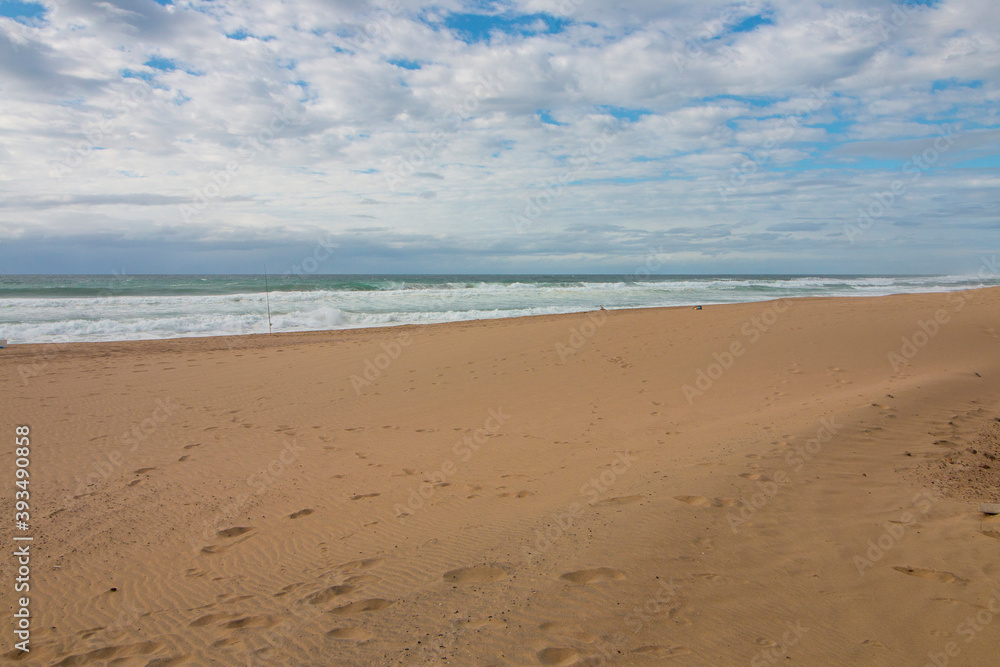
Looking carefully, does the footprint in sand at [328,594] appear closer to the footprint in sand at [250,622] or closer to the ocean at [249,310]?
the footprint in sand at [250,622]

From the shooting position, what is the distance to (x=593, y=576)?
344cm

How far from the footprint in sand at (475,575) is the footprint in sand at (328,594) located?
2.09 ft

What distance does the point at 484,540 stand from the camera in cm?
408

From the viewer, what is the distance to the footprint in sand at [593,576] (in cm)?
340

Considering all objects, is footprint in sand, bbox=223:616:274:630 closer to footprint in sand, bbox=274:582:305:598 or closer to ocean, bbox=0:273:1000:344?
footprint in sand, bbox=274:582:305:598

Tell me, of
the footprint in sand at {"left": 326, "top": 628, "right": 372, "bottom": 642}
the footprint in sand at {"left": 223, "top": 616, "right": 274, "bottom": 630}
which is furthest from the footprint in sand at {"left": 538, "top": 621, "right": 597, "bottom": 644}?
the footprint in sand at {"left": 223, "top": 616, "right": 274, "bottom": 630}

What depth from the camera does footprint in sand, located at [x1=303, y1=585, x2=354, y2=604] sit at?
3.35 m

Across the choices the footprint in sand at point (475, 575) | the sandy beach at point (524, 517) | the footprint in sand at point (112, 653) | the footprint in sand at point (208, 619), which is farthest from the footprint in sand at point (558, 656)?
the footprint in sand at point (112, 653)

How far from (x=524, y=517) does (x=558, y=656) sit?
1762mm

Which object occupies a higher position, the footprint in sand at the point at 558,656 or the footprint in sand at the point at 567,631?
the footprint in sand at the point at 567,631

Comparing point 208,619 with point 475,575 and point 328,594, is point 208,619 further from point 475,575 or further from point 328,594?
point 475,575

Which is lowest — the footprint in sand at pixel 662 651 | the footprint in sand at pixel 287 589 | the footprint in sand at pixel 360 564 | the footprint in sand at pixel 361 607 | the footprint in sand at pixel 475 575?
the footprint in sand at pixel 287 589

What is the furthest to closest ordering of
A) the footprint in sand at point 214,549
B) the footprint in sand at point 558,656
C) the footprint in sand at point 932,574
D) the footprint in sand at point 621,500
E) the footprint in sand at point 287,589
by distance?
the footprint in sand at point 621,500
the footprint in sand at point 214,549
the footprint in sand at point 287,589
the footprint in sand at point 932,574
the footprint in sand at point 558,656

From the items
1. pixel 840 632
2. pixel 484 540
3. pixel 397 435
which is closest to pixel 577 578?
pixel 484 540
